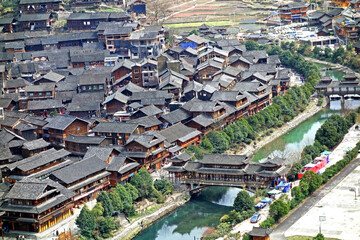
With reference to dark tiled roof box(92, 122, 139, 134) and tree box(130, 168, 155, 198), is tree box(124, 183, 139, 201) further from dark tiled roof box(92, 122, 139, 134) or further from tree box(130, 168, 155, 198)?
dark tiled roof box(92, 122, 139, 134)

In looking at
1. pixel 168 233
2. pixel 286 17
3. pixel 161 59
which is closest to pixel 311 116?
pixel 161 59

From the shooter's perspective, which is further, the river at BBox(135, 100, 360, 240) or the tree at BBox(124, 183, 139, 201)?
the tree at BBox(124, 183, 139, 201)

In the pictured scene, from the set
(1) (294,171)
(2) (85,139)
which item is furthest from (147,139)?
(1) (294,171)

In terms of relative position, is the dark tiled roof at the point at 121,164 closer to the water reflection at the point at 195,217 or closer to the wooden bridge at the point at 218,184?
the wooden bridge at the point at 218,184

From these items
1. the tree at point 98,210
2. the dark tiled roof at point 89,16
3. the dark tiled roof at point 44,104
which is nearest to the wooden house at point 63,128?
the dark tiled roof at point 44,104

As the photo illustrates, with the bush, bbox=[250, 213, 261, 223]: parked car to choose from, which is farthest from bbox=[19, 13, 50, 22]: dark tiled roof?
the bush

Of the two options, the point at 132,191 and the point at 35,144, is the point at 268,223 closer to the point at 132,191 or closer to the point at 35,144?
the point at 132,191

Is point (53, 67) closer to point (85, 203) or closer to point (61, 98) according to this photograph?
point (61, 98)
